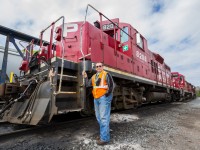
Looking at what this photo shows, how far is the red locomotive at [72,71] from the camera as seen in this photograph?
2866mm

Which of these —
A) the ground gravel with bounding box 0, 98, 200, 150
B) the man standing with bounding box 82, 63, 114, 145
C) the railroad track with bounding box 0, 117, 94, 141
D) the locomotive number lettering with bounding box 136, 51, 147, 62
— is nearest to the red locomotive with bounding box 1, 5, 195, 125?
the locomotive number lettering with bounding box 136, 51, 147, 62

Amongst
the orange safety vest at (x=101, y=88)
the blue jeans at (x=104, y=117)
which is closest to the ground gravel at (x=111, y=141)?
the blue jeans at (x=104, y=117)

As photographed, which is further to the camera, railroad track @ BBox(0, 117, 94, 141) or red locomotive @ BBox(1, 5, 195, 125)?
red locomotive @ BBox(1, 5, 195, 125)

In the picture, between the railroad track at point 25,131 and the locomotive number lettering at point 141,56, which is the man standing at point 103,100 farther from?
the locomotive number lettering at point 141,56

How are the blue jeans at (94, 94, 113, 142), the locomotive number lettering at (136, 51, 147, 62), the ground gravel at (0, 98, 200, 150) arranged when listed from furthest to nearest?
1. the locomotive number lettering at (136, 51, 147, 62)
2. the blue jeans at (94, 94, 113, 142)
3. the ground gravel at (0, 98, 200, 150)

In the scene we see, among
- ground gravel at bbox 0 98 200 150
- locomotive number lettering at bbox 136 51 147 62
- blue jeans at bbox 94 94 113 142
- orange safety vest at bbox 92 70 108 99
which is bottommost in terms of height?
ground gravel at bbox 0 98 200 150

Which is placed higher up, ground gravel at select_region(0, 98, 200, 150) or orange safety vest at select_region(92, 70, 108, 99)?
orange safety vest at select_region(92, 70, 108, 99)

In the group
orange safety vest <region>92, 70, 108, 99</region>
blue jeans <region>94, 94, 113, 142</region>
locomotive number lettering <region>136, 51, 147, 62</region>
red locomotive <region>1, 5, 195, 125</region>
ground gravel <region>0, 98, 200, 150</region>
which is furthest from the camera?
locomotive number lettering <region>136, 51, 147, 62</region>

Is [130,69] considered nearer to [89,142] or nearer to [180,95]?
[89,142]

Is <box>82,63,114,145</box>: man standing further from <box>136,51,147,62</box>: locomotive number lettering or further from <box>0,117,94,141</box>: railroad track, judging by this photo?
<box>136,51,147,62</box>: locomotive number lettering

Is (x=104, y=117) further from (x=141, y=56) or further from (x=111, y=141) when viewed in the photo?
(x=141, y=56)

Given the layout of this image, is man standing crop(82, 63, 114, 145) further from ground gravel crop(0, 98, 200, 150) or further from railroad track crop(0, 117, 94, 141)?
railroad track crop(0, 117, 94, 141)

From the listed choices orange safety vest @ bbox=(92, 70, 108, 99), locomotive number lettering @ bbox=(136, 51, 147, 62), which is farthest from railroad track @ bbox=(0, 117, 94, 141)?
locomotive number lettering @ bbox=(136, 51, 147, 62)

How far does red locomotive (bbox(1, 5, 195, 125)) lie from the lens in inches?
113
